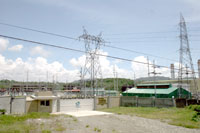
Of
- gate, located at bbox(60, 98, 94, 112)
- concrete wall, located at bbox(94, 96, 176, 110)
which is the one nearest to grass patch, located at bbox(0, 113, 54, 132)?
gate, located at bbox(60, 98, 94, 112)

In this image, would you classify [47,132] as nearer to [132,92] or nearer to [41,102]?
[41,102]

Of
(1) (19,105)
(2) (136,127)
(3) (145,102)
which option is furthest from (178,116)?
(1) (19,105)

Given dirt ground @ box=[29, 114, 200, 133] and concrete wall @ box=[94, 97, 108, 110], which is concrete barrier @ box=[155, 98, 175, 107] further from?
dirt ground @ box=[29, 114, 200, 133]

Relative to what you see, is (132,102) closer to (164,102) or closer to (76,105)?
(164,102)

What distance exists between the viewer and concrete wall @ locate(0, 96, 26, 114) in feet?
62.0

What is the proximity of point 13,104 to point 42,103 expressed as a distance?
147 inches

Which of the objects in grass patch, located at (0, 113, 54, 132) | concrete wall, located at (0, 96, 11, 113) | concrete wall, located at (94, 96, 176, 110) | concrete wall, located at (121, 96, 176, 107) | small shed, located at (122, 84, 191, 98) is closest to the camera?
grass patch, located at (0, 113, 54, 132)

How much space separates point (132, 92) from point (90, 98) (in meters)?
11.1

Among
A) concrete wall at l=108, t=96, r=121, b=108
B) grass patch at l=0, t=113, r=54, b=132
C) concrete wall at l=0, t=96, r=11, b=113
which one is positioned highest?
concrete wall at l=0, t=96, r=11, b=113

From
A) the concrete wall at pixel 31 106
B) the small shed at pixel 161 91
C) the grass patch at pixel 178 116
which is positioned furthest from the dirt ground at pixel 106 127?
the small shed at pixel 161 91

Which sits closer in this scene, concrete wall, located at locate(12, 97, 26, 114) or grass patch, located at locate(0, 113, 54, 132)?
grass patch, located at locate(0, 113, 54, 132)

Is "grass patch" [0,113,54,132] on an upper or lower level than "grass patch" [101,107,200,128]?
upper

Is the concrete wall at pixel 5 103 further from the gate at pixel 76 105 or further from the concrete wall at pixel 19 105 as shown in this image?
the gate at pixel 76 105

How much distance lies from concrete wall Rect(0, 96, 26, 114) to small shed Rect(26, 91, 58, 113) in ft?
2.47
